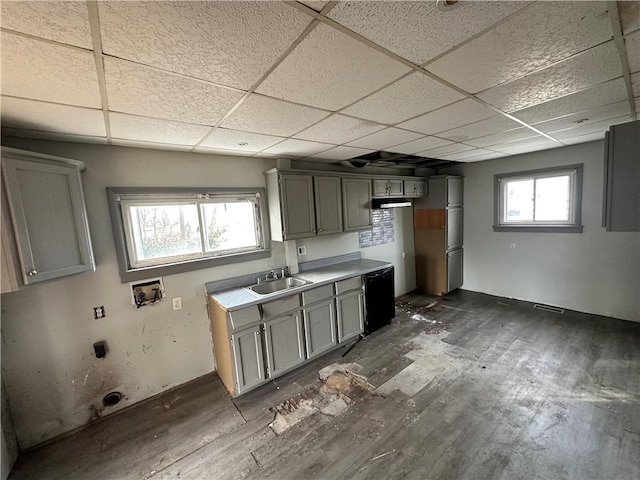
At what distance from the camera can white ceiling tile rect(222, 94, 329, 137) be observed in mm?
1617

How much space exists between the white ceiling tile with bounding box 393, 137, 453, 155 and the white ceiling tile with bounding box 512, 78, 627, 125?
2.48 ft

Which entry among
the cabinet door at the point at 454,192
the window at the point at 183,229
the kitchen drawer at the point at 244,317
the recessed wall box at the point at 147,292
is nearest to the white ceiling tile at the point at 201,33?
the window at the point at 183,229

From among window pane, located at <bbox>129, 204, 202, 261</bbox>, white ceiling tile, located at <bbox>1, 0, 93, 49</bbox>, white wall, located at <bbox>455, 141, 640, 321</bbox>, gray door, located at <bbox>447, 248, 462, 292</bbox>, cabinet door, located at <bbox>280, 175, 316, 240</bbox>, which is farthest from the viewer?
gray door, located at <bbox>447, 248, 462, 292</bbox>

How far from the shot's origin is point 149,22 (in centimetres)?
89

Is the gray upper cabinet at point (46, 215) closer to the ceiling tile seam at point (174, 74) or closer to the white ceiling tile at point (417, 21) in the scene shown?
the ceiling tile seam at point (174, 74)

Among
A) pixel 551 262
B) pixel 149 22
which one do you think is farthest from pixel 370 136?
pixel 551 262

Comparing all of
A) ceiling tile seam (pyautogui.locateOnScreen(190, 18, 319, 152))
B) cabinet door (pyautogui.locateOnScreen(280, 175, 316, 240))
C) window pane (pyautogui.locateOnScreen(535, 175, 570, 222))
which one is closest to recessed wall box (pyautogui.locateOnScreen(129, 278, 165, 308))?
cabinet door (pyautogui.locateOnScreen(280, 175, 316, 240))

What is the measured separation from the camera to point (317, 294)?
3057mm

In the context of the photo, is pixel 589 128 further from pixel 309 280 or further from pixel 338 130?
pixel 309 280

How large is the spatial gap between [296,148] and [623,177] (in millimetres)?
2453

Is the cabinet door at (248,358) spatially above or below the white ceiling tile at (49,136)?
below

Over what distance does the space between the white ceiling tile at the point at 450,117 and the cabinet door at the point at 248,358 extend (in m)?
2.45

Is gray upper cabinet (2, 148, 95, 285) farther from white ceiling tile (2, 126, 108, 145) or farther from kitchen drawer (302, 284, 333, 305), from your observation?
kitchen drawer (302, 284, 333, 305)

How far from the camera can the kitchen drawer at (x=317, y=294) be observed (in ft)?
9.66
